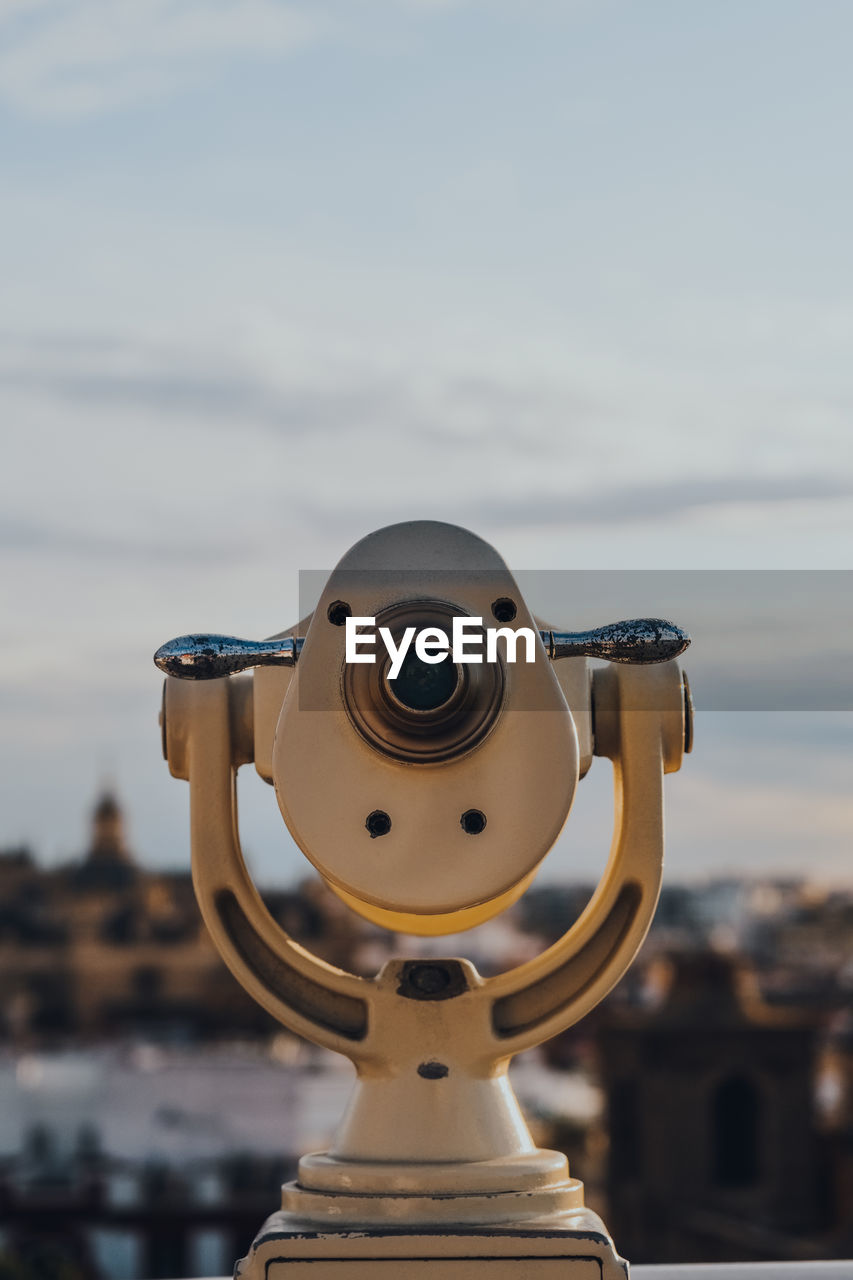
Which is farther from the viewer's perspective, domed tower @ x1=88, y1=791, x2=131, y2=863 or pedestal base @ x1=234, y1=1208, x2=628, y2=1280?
domed tower @ x1=88, y1=791, x2=131, y2=863

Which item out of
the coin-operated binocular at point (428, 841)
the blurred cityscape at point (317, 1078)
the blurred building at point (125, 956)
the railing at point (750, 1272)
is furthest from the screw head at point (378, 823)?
the blurred building at point (125, 956)

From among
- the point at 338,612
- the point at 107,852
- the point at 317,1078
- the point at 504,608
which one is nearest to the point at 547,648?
the point at 504,608

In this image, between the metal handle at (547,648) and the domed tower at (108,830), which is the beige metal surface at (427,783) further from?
the domed tower at (108,830)

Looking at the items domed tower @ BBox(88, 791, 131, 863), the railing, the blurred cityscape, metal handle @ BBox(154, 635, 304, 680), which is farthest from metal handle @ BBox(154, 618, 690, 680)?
domed tower @ BBox(88, 791, 131, 863)

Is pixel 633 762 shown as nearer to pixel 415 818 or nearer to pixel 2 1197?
pixel 415 818

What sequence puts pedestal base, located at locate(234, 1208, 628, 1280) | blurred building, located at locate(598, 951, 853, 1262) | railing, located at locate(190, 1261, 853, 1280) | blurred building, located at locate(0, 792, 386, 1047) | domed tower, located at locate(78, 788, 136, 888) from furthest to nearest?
1. domed tower, located at locate(78, 788, 136, 888)
2. blurred building, located at locate(0, 792, 386, 1047)
3. blurred building, located at locate(598, 951, 853, 1262)
4. railing, located at locate(190, 1261, 853, 1280)
5. pedestal base, located at locate(234, 1208, 628, 1280)

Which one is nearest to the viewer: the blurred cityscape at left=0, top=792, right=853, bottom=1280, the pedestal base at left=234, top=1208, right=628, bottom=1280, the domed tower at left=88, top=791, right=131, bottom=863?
the pedestal base at left=234, top=1208, right=628, bottom=1280

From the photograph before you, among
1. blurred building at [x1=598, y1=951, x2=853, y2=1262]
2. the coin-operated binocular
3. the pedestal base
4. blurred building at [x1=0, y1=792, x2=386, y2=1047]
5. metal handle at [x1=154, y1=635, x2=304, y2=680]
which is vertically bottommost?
blurred building at [x1=598, y1=951, x2=853, y2=1262]

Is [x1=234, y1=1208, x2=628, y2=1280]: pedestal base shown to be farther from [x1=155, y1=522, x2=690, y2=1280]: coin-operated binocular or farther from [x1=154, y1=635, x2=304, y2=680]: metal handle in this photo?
[x1=154, y1=635, x2=304, y2=680]: metal handle
